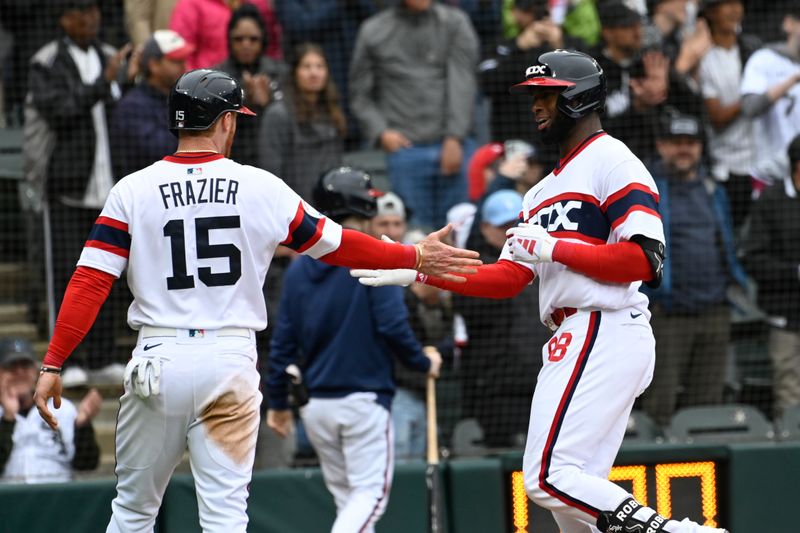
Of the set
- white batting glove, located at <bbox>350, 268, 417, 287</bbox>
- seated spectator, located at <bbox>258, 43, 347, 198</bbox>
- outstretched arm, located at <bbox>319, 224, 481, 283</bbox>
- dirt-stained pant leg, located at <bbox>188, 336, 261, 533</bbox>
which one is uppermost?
seated spectator, located at <bbox>258, 43, 347, 198</bbox>

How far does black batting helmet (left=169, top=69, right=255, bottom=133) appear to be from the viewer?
15.7 ft

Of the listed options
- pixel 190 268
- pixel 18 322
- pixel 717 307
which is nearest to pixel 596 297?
pixel 190 268

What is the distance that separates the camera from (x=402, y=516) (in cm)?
689

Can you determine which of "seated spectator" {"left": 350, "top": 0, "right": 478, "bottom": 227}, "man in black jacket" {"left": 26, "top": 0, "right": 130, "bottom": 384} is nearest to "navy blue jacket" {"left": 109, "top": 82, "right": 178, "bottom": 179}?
"man in black jacket" {"left": 26, "top": 0, "right": 130, "bottom": 384}

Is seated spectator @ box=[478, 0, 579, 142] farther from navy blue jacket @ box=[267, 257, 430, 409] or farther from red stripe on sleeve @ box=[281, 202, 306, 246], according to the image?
red stripe on sleeve @ box=[281, 202, 306, 246]

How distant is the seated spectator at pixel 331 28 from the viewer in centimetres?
926

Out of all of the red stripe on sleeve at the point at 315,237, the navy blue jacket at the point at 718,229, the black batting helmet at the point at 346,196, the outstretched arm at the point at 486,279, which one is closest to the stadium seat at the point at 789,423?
the navy blue jacket at the point at 718,229

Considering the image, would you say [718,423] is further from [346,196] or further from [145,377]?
[145,377]

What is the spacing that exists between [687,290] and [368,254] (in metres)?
3.86

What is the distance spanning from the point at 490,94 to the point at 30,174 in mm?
3118

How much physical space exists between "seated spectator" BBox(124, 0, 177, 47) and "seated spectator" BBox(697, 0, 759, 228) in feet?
12.3

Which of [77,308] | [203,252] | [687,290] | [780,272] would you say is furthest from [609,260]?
[780,272]

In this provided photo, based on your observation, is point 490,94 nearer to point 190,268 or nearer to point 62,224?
point 62,224

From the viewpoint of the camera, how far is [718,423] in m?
7.66
